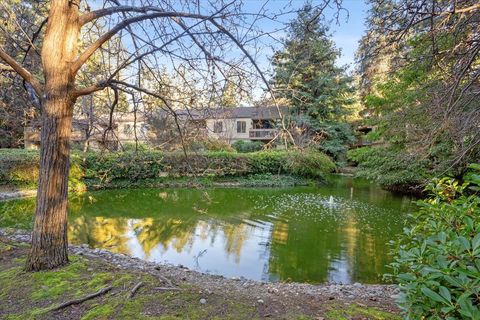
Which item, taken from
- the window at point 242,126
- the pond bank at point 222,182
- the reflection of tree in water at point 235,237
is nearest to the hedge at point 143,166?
the pond bank at point 222,182

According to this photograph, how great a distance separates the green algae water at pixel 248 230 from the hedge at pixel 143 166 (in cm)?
130

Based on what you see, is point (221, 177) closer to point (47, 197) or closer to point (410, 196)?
point (410, 196)

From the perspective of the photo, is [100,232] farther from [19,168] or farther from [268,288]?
[19,168]

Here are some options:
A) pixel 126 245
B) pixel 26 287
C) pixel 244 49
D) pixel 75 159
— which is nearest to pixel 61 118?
pixel 26 287

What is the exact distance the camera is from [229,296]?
10.6 ft

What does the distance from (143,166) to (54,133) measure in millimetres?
11769

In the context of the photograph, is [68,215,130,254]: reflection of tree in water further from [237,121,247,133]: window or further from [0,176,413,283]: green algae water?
[237,121,247,133]: window

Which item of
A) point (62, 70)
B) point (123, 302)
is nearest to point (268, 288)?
point (123, 302)

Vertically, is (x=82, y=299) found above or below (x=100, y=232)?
above

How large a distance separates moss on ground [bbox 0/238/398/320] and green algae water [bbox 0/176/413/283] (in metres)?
Result: 1.28

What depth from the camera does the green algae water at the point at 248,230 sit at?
18.8 feet

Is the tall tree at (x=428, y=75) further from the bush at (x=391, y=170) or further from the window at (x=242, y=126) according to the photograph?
the window at (x=242, y=126)

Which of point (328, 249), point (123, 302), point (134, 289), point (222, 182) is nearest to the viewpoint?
point (123, 302)

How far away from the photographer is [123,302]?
2.77 metres
